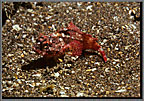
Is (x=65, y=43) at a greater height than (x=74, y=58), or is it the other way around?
(x=65, y=43)

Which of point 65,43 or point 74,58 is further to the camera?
point 74,58

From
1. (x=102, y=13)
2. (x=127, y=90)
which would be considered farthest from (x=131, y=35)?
(x=127, y=90)

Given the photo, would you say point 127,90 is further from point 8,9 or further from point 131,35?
point 8,9
